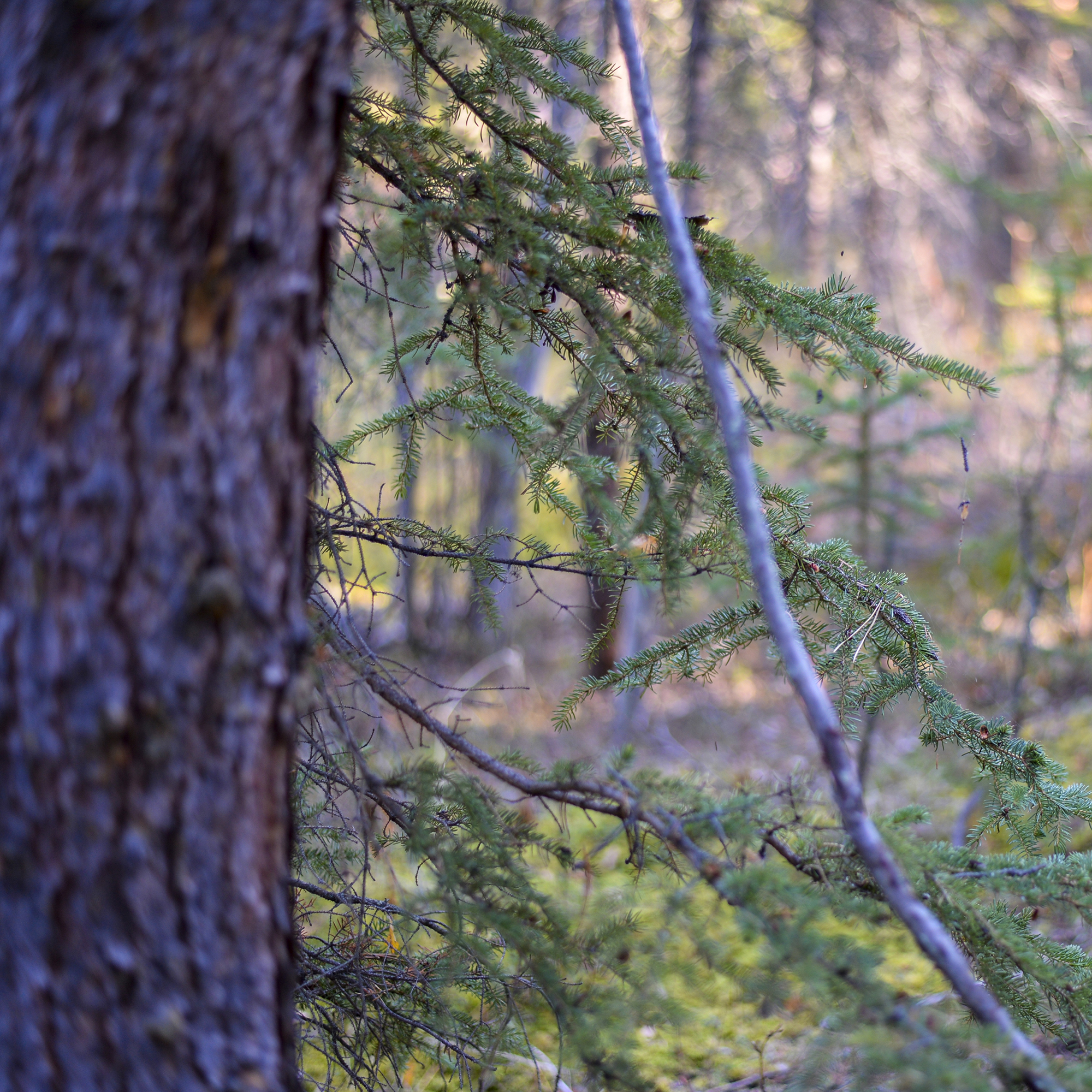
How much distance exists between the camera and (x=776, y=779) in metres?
1.98

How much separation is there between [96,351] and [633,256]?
117 cm

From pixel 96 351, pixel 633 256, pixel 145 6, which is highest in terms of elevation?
pixel 633 256

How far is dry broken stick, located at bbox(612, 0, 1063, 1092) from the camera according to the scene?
4.62 feet

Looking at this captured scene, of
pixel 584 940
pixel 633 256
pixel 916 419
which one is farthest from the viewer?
pixel 916 419

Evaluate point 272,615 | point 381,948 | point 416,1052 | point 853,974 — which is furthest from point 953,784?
point 272,615

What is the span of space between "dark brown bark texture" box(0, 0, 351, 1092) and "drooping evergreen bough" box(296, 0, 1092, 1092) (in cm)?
44

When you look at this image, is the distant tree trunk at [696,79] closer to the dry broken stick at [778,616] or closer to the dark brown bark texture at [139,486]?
the dry broken stick at [778,616]

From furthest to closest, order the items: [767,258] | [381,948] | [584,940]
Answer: [767,258] → [381,948] → [584,940]

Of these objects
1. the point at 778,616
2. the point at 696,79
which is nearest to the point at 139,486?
the point at 778,616

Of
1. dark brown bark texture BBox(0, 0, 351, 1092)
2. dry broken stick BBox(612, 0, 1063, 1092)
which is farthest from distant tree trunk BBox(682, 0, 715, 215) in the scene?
dark brown bark texture BBox(0, 0, 351, 1092)

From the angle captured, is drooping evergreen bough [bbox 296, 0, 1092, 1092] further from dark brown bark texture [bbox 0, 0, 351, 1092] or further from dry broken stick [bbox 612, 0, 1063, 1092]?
dark brown bark texture [bbox 0, 0, 351, 1092]

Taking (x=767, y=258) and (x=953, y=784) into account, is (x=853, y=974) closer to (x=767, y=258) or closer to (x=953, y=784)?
(x=953, y=784)

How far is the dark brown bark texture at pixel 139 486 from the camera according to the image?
45.0 inches

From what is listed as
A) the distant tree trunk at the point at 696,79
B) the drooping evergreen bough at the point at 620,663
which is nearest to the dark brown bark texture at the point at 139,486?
the drooping evergreen bough at the point at 620,663
